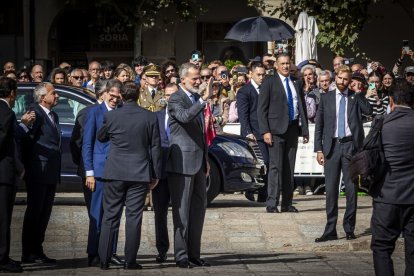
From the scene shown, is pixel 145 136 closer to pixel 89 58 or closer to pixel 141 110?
pixel 141 110

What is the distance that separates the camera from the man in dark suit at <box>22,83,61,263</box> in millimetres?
14461

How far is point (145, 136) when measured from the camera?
553 inches

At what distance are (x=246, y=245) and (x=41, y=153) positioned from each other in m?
3.29

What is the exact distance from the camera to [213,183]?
1866 cm

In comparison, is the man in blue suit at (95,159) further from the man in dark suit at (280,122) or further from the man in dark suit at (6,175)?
the man in dark suit at (280,122)

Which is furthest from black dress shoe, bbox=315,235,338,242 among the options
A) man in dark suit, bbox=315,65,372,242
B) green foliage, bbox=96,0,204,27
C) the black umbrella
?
green foliage, bbox=96,0,204,27

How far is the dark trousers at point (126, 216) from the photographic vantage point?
1405 cm

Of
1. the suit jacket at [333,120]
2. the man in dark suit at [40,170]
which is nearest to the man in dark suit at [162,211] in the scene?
the man in dark suit at [40,170]

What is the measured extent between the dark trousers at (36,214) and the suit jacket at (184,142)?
1.38 m

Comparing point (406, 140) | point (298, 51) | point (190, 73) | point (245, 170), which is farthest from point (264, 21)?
point (406, 140)

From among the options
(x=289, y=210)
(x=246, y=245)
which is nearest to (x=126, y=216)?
(x=246, y=245)

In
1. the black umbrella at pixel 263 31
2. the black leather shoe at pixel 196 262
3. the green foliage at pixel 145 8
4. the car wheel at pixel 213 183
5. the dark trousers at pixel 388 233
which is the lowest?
the black leather shoe at pixel 196 262

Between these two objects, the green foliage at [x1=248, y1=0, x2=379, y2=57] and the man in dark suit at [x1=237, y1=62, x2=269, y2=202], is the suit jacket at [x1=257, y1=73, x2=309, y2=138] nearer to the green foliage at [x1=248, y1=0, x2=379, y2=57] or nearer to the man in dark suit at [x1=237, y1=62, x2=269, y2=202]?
the man in dark suit at [x1=237, y1=62, x2=269, y2=202]

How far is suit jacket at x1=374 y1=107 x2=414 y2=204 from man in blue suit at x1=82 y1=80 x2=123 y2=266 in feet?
11.5
